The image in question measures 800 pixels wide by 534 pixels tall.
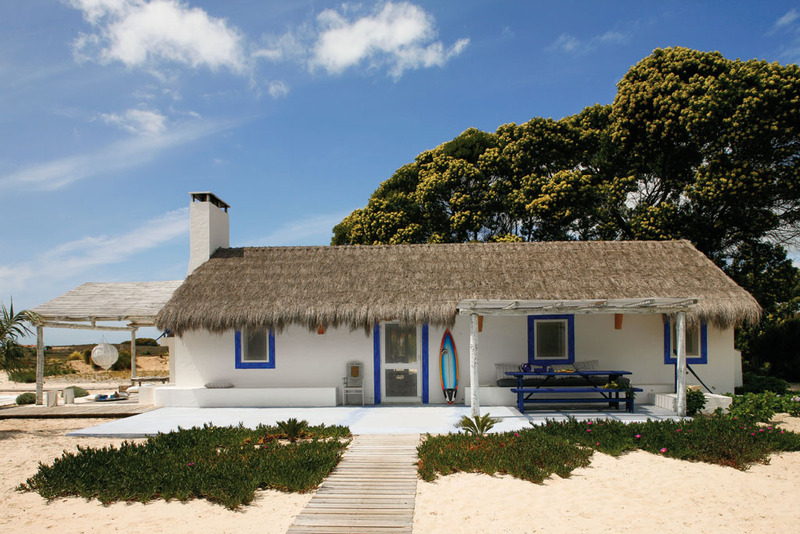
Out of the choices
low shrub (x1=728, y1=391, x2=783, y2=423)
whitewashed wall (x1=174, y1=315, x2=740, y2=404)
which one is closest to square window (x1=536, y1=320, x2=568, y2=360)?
whitewashed wall (x1=174, y1=315, x2=740, y2=404)

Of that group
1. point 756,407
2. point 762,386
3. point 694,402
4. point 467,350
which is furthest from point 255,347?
point 762,386

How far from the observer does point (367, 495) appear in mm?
6371

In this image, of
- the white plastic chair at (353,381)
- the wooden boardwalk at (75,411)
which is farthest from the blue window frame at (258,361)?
the wooden boardwalk at (75,411)

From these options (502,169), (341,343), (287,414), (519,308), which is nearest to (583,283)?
(519,308)

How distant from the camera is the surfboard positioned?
12.6 m

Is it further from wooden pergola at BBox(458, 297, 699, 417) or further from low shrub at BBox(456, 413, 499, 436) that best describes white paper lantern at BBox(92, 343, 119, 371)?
low shrub at BBox(456, 413, 499, 436)

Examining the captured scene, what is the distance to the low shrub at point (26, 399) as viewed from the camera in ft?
47.0

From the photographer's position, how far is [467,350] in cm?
1282

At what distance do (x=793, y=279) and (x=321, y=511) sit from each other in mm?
18314

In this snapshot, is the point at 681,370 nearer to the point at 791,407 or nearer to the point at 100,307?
the point at 791,407

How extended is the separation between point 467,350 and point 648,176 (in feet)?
41.6

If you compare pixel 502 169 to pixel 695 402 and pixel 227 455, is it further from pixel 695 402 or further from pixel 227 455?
pixel 227 455

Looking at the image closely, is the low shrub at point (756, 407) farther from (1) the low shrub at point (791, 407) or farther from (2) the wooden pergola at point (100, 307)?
(2) the wooden pergola at point (100, 307)

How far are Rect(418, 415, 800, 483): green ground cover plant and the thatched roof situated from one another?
3.69 metres
